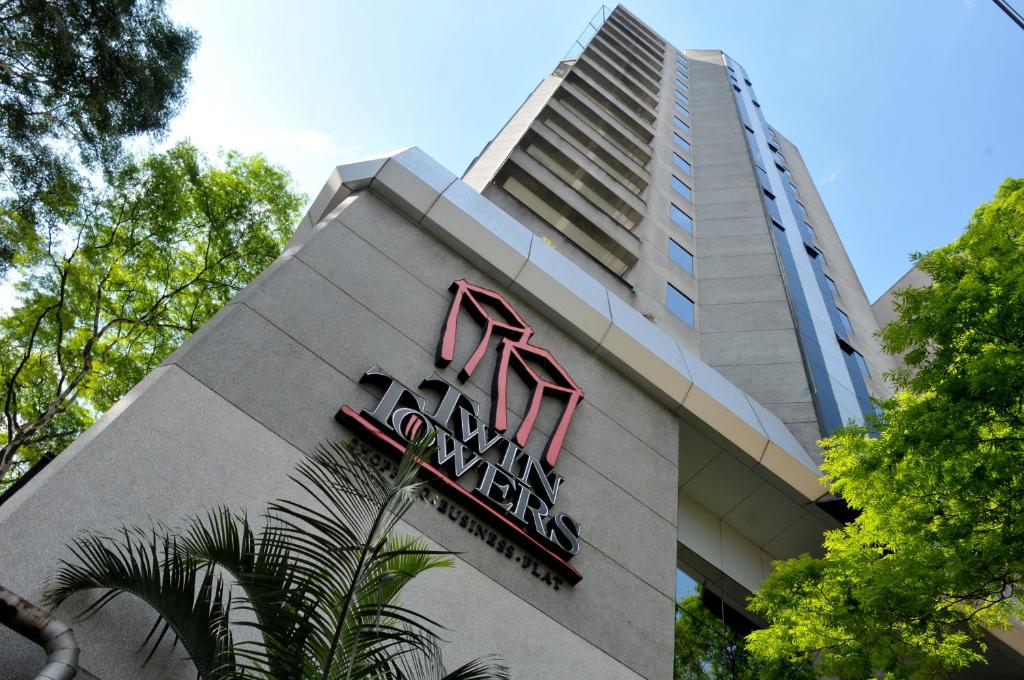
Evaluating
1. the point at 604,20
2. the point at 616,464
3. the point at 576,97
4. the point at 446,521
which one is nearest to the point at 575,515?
the point at 616,464

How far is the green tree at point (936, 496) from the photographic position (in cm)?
779

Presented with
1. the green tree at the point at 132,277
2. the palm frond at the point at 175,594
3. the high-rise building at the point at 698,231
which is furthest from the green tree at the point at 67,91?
the palm frond at the point at 175,594

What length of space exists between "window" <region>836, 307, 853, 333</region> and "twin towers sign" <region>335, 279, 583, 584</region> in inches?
694

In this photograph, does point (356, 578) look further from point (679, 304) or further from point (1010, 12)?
point (679, 304)

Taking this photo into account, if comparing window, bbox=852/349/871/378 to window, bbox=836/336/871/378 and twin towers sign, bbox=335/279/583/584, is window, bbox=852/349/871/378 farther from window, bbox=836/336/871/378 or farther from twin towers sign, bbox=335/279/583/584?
twin towers sign, bbox=335/279/583/584

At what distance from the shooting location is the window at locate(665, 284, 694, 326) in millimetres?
19245

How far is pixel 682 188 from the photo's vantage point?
2805cm

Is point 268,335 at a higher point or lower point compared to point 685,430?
lower

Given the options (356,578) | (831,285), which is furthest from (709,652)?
(831,285)

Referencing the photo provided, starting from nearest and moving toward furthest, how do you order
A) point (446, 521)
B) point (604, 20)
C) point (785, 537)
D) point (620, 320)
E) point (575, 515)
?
point (446, 521) → point (575, 515) → point (620, 320) → point (785, 537) → point (604, 20)

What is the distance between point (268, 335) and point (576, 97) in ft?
75.6

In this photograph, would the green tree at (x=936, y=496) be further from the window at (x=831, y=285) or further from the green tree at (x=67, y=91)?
the window at (x=831, y=285)

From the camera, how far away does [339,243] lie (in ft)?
32.1

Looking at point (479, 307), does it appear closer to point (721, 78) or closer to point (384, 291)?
point (384, 291)
